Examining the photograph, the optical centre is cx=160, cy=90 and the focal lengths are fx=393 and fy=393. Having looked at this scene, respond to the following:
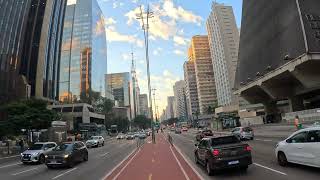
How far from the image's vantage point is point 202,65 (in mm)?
169000

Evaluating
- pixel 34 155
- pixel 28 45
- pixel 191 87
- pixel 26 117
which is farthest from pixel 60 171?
pixel 191 87

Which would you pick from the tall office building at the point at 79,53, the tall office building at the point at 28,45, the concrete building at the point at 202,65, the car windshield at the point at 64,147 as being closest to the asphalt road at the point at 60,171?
the car windshield at the point at 64,147

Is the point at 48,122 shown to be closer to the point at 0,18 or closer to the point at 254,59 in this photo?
the point at 254,59

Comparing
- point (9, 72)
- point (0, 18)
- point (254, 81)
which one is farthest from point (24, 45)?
point (254, 81)

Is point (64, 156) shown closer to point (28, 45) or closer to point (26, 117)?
point (26, 117)

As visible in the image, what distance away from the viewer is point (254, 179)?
1323 centimetres

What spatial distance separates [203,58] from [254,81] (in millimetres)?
91282

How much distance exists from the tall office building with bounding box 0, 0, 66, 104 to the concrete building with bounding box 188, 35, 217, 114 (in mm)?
69566

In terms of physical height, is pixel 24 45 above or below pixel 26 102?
above

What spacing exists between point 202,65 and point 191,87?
13949mm

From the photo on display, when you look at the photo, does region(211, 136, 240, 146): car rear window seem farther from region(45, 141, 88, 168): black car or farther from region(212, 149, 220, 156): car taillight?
region(45, 141, 88, 168): black car

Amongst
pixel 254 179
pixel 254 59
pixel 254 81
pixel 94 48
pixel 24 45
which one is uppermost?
pixel 94 48

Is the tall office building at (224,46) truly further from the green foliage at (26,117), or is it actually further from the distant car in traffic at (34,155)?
the distant car in traffic at (34,155)

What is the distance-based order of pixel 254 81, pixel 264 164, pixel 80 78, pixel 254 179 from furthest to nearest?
1. pixel 80 78
2. pixel 254 81
3. pixel 264 164
4. pixel 254 179
